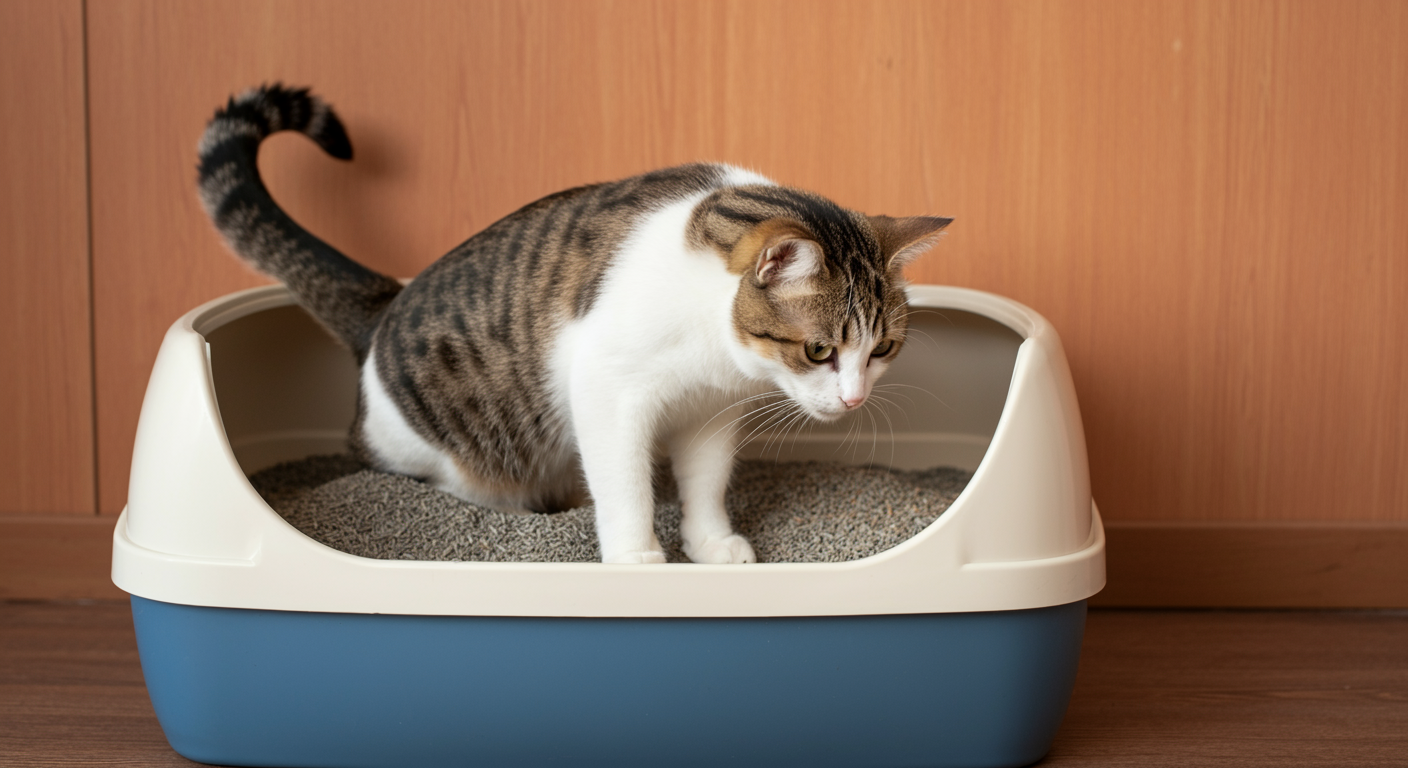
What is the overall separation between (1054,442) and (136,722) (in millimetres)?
1051

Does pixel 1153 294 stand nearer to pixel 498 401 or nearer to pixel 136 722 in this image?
pixel 498 401

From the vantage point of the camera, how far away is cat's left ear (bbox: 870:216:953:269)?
1010 millimetres

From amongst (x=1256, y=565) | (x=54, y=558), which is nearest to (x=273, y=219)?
(x=54, y=558)

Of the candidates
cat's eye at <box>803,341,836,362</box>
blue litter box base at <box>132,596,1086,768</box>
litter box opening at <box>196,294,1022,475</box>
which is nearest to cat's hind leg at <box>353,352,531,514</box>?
litter box opening at <box>196,294,1022,475</box>

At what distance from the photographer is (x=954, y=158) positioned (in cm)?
143

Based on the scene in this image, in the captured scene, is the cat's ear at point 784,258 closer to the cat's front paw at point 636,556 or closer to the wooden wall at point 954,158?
the cat's front paw at point 636,556

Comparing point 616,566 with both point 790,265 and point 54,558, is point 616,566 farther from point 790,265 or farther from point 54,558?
point 54,558

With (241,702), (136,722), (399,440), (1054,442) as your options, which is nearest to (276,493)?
(399,440)

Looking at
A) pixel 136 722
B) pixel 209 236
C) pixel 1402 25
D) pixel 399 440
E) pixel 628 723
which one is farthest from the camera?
pixel 209 236

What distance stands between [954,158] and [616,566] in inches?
35.5

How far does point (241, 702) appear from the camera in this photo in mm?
899

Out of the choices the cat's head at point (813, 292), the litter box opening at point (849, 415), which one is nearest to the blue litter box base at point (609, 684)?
the cat's head at point (813, 292)

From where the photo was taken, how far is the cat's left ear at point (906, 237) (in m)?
1.01

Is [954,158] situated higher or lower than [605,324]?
higher
